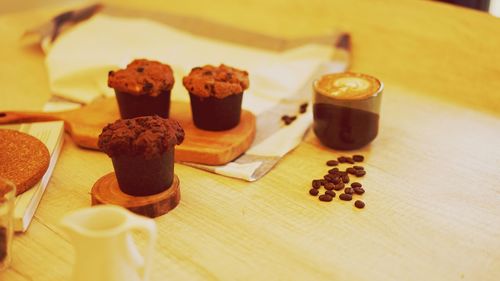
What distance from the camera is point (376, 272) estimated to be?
30.0 inches

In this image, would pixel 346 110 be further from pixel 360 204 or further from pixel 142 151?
pixel 142 151

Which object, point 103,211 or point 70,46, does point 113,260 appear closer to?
point 103,211

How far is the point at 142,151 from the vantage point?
81 cm

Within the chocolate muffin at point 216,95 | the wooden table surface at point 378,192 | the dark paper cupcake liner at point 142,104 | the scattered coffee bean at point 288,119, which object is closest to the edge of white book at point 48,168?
the wooden table surface at point 378,192

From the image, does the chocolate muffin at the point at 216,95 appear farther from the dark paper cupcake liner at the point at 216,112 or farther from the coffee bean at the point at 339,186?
the coffee bean at the point at 339,186

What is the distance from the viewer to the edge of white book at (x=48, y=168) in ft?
2.73

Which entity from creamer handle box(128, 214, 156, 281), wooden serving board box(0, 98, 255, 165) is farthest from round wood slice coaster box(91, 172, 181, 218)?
creamer handle box(128, 214, 156, 281)

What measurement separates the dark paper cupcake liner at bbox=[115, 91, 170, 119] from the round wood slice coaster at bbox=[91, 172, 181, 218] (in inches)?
6.8

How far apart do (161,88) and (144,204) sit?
242 millimetres

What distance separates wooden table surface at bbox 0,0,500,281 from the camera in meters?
0.78

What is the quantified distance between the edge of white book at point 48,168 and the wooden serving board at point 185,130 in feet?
0.06

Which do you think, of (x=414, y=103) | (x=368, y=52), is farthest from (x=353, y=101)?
(x=368, y=52)

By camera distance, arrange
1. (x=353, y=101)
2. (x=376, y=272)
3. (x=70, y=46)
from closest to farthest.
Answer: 1. (x=376, y=272)
2. (x=353, y=101)
3. (x=70, y=46)

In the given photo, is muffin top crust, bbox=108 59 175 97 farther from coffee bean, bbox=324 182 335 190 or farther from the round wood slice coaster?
coffee bean, bbox=324 182 335 190
